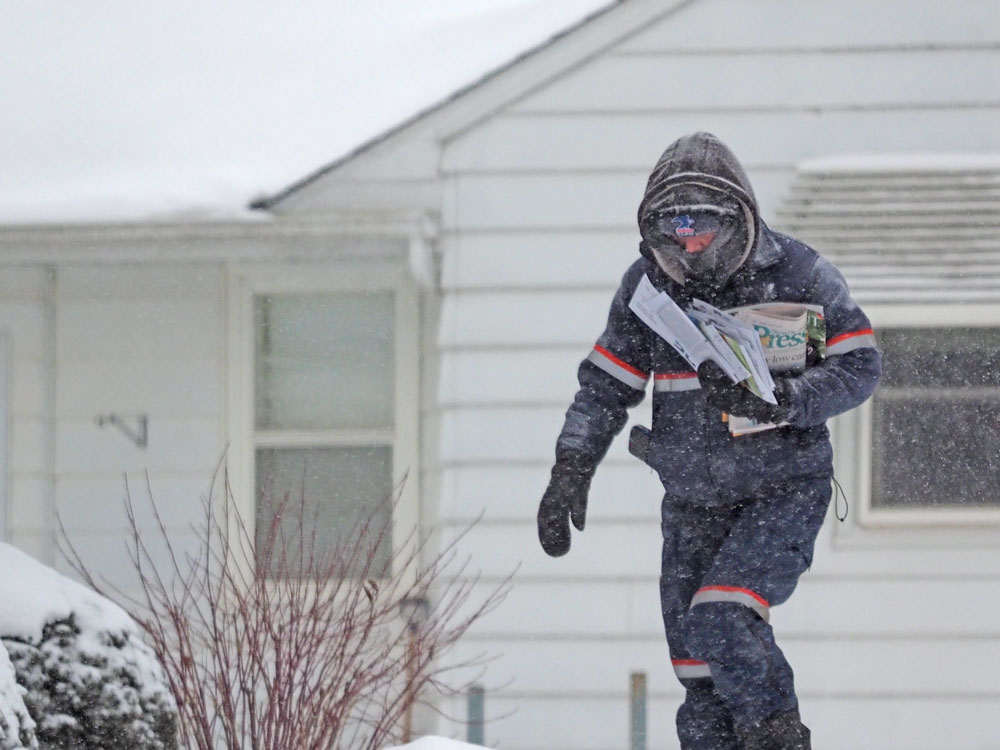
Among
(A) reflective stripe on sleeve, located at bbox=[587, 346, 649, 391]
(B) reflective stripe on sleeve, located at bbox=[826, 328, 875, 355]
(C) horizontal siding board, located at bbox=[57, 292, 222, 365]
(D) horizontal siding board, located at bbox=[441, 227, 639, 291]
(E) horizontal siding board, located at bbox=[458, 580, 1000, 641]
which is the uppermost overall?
(D) horizontal siding board, located at bbox=[441, 227, 639, 291]

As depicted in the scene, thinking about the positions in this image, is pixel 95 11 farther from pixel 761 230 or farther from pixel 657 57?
pixel 761 230

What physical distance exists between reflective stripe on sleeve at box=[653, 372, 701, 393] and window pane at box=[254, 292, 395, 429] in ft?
8.64

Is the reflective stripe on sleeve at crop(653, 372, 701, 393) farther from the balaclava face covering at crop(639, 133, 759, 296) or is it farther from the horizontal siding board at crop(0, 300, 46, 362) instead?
the horizontal siding board at crop(0, 300, 46, 362)

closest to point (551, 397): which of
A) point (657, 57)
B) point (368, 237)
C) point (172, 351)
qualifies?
point (368, 237)

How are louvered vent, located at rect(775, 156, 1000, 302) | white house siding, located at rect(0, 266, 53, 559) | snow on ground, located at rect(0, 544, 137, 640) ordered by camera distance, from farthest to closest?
white house siding, located at rect(0, 266, 53, 559), louvered vent, located at rect(775, 156, 1000, 302), snow on ground, located at rect(0, 544, 137, 640)

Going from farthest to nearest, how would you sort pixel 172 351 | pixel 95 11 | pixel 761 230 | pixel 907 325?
pixel 95 11 → pixel 172 351 → pixel 907 325 → pixel 761 230

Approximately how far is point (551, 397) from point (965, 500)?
1641mm

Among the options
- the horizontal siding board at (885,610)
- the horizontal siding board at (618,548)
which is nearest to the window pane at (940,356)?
the horizontal siding board at (618,548)

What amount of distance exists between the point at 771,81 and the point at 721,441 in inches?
91.5

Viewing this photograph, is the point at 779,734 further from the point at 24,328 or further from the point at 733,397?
the point at 24,328

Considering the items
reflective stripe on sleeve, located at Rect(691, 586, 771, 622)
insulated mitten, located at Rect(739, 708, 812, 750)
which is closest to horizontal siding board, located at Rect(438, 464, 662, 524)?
reflective stripe on sleeve, located at Rect(691, 586, 771, 622)

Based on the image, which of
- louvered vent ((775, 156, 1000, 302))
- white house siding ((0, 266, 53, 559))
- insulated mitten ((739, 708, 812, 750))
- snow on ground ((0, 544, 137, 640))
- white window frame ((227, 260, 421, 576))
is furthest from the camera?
white house siding ((0, 266, 53, 559))

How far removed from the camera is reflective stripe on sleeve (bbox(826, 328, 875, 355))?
2957mm

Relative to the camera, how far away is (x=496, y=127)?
16.2 feet
